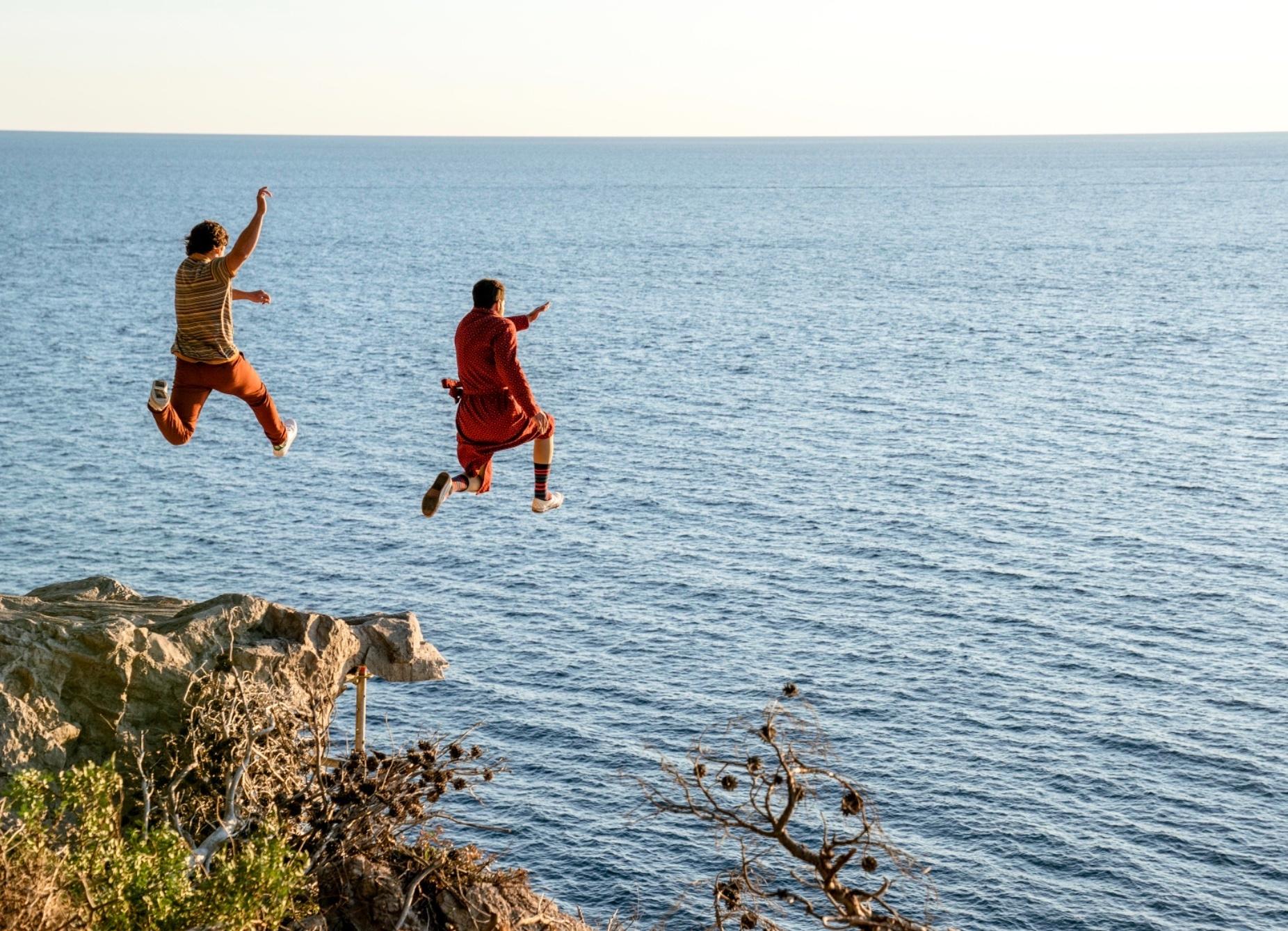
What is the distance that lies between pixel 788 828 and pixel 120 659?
35315mm

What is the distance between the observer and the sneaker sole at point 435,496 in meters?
18.3

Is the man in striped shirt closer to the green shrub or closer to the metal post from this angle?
the green shrub

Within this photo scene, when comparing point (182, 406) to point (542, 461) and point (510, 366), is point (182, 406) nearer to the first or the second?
point (510, 366)

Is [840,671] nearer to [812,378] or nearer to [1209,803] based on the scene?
[1209,803]

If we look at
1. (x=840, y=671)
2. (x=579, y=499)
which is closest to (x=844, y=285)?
(x=579, y=499)

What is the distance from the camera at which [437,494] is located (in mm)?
18547

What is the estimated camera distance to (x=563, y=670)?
224 ft

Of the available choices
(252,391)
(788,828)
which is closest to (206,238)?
(252,391)

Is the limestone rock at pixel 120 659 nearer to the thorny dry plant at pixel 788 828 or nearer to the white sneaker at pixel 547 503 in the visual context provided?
the thorny dry plant at pixel 788 828

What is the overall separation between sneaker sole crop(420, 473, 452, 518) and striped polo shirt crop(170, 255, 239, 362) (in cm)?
288

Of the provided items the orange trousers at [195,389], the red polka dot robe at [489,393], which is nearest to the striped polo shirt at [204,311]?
the orange trousers at [195,389]

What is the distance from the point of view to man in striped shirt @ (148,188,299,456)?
17.1m

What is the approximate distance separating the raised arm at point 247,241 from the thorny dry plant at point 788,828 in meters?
7.23

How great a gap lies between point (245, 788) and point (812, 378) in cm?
10103
